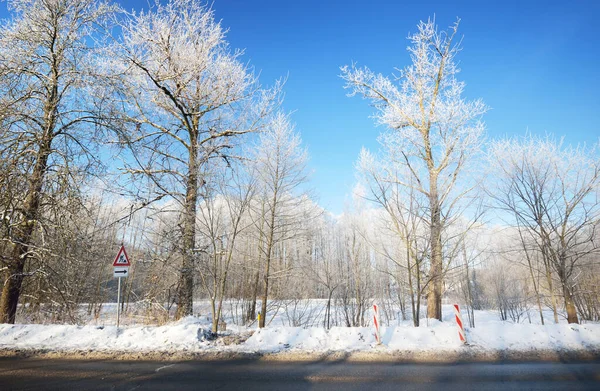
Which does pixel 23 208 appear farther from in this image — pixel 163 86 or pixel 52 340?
pixel 163 86

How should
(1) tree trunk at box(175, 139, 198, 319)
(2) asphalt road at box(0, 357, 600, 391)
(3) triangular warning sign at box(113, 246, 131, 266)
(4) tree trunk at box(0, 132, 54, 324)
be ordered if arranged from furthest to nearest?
1. (1) tree trunk at box(175, 139, 198, 319)
2. (3) triangular warning sign at box(113, 246, 131, 266)
3. (4) tree trunk at box(0, 132, 54, 324)
4. (2) asphalt road at box(0, 357, 600, 391)

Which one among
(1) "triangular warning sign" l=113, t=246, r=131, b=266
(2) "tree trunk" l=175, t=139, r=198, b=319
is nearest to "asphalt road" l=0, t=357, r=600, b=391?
(1) "triangular warning sign" l=113, t=246, r=131, b=266

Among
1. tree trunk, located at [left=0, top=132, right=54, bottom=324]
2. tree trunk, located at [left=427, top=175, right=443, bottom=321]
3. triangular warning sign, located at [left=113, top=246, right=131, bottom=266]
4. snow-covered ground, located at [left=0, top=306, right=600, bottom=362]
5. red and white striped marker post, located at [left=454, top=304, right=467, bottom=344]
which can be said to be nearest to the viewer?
snow-covered ground, located at [left=0, top=306, right=600, bottom=362]

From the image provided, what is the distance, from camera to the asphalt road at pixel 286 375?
179 inches

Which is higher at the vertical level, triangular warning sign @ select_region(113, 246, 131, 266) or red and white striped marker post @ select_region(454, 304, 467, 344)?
triangular warning sign @ select_region(113, 246, 131, 266)

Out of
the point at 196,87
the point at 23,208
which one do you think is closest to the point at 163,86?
the point at 196,87

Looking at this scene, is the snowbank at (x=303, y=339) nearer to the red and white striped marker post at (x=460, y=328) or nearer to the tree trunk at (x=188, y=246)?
the red and white striped marker post at (x=460, y=328)

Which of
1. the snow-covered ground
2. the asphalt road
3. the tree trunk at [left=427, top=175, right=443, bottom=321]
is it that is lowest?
the asphalt road

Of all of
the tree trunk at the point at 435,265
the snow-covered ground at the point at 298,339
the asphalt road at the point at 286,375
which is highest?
the tree trunk at the point at 435,265

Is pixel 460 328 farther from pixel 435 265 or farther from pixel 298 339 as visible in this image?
pixel 435 265

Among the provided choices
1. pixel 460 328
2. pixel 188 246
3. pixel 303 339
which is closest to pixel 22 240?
pixel 188 246

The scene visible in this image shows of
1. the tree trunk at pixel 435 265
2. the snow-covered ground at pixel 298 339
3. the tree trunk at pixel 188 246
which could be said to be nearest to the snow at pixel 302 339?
the snow-covered ground at pixel 298 339

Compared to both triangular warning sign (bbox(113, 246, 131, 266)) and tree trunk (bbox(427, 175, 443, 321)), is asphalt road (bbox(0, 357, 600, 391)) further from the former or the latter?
tree trunk (bbox(427, 175, 443, 321))

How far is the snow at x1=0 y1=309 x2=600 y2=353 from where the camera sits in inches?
262
